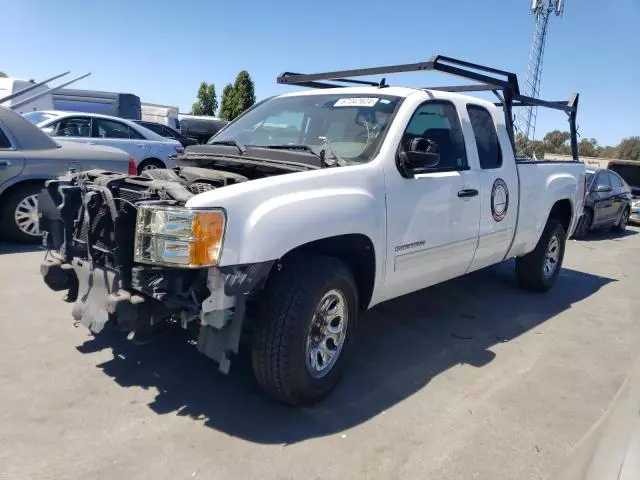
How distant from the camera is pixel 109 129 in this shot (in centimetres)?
1012

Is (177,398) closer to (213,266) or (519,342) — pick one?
(213,266)

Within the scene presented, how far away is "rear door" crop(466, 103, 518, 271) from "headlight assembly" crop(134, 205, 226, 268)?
104 inches

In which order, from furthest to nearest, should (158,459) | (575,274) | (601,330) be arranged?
(575,274), (601,330), (158,459)

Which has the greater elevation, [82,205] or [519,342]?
[82,205]

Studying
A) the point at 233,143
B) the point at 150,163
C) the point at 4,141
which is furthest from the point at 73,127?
the point at 233,143

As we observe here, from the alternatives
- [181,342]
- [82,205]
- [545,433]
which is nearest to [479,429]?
[545,433]

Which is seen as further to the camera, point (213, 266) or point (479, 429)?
point (479, 429)

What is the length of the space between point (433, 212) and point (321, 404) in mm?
1630

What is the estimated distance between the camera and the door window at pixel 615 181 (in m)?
12.8

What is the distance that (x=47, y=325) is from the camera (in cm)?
423

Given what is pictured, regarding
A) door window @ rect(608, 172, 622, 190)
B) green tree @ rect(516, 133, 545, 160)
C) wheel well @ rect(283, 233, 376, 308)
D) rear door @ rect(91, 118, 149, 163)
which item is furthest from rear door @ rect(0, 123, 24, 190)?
door window @ rect(608, 172, 622, 190)

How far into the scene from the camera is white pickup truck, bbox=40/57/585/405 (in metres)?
2.82

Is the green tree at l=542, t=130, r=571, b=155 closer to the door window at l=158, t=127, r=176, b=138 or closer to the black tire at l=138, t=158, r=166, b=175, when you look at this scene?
the door window at l=158, t=127, r=176, b=138

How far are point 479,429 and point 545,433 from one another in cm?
40
